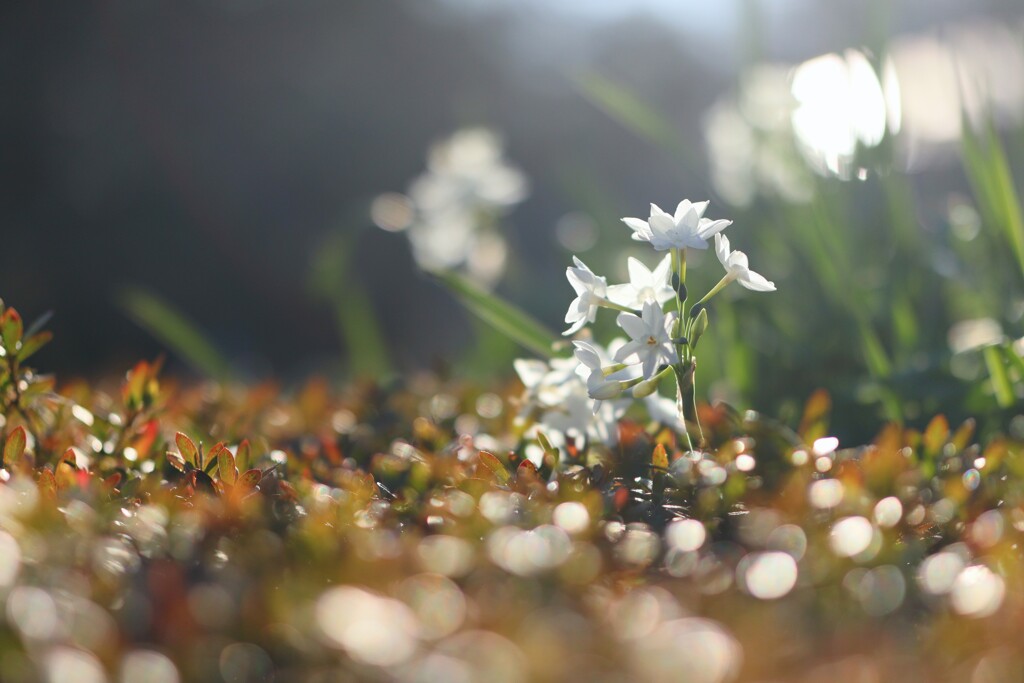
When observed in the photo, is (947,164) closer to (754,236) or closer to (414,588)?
(754,236)

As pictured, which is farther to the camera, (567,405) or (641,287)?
(567,405)

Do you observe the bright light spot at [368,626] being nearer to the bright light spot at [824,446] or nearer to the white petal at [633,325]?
the white petal at [633,325]

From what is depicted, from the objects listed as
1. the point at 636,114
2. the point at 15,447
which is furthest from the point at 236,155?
the point at 15,447

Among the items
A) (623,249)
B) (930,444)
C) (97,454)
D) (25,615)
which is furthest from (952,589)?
(623,249)

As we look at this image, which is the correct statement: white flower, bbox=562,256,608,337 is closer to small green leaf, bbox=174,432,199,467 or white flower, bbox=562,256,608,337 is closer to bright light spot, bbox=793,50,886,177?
small green leaf, bbox=174,432,199,467

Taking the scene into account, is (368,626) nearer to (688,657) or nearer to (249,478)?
(688,657)
